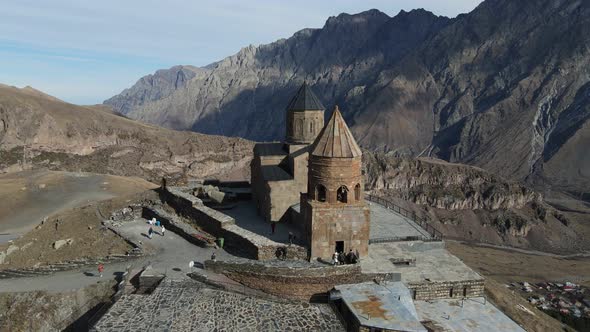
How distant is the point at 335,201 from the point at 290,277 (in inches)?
154

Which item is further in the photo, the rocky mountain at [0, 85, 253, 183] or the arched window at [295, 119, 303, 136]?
the rocky mountain at [0, 85, 253, 183]

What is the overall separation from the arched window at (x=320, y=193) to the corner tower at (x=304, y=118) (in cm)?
623

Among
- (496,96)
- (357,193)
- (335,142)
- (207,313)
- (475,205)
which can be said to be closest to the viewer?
(207,313)

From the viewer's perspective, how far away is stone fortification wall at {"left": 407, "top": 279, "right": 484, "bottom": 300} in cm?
1947

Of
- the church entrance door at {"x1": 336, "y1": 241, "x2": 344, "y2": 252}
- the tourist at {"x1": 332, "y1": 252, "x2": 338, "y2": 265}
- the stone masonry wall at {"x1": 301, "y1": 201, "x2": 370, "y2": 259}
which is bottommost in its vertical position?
the tourist at {"x1": 332, "y1": 252, "x2": 338, "y2": 265}

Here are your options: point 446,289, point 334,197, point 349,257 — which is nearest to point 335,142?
point 334,197

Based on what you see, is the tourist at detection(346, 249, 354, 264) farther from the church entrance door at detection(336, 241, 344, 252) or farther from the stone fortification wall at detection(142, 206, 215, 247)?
the stone fortification wall at detection(142, 206, 215, 247)

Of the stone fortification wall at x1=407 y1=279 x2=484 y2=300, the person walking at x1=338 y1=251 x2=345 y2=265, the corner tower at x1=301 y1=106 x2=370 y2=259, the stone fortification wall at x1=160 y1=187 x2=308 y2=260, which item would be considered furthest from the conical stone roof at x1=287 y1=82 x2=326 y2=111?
the stone fortification wall at x1=407 y1=279 x2=484 y2=300

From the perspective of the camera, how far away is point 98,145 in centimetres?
7700

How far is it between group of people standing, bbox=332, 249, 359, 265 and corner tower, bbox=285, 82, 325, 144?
27.5 feet

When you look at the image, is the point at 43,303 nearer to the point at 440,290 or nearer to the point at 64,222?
the point at 64,222

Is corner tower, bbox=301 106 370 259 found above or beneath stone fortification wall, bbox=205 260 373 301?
above

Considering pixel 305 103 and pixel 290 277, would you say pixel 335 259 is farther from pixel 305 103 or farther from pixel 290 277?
pixel 305 103

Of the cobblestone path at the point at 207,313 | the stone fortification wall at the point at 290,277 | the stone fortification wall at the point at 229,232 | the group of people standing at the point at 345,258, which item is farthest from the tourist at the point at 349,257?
the cobblestone path at the point at 207,313
